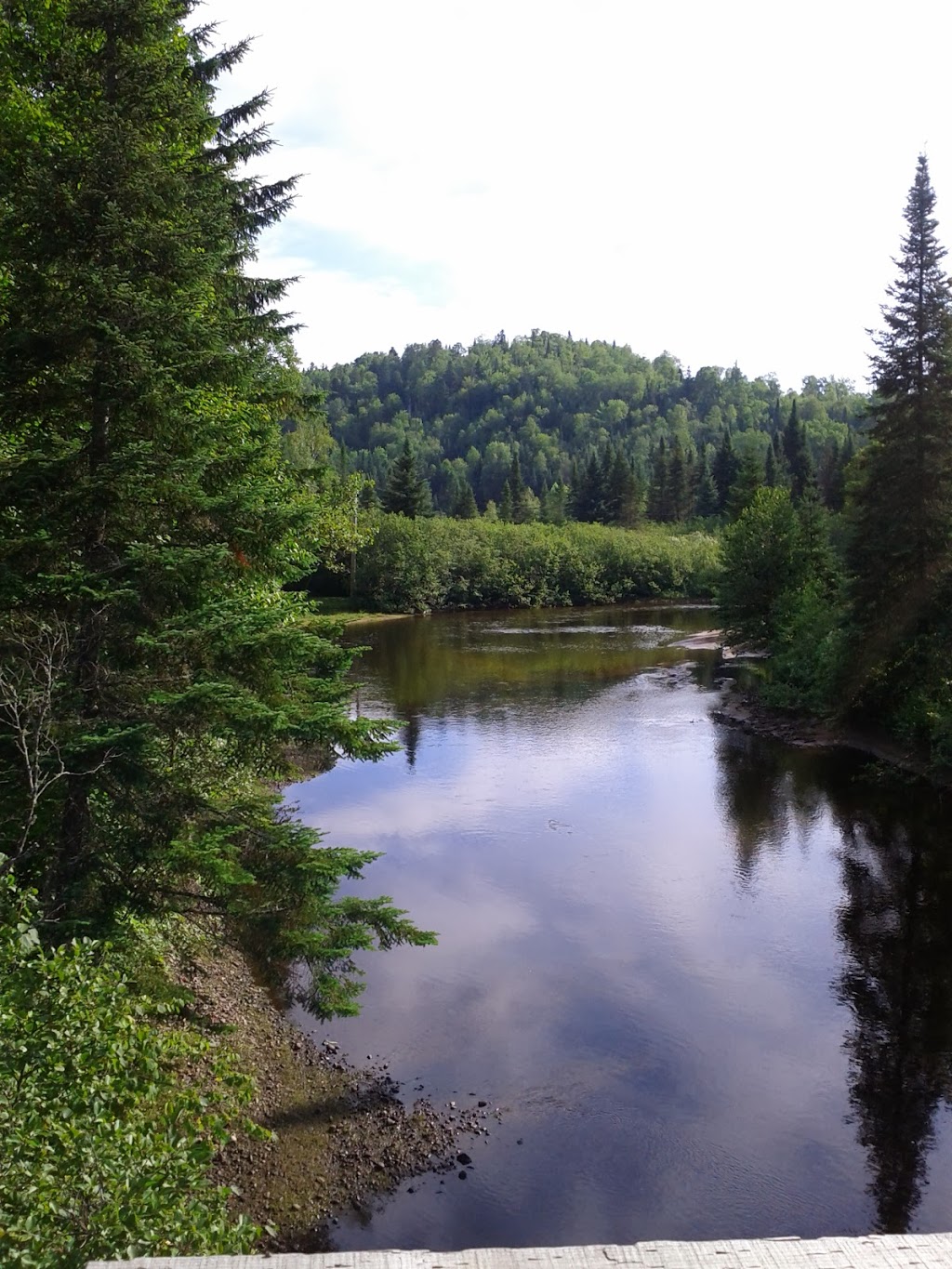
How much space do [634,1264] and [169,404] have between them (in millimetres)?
8866

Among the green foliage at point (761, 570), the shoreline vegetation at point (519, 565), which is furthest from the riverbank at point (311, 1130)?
the shoreline vegetation at point (519, 565)

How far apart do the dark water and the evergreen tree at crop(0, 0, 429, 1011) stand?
425 centimetres

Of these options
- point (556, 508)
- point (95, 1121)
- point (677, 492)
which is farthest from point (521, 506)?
point (95, 1121)

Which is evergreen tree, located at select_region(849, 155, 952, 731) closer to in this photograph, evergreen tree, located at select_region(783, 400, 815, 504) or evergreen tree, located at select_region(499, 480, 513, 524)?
evergreen tree, located at select_region(783, 400, 815, 504)

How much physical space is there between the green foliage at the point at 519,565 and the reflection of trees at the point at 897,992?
5256 cm

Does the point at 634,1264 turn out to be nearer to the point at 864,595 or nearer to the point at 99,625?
the point at 99,625

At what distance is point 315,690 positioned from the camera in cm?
1077

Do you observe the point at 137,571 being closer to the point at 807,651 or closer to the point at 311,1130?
the point at 311,1130

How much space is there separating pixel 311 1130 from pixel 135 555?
293 inches

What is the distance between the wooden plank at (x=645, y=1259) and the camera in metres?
3.52

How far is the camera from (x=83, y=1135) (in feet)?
16.4

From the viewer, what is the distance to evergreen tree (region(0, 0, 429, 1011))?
9375mm

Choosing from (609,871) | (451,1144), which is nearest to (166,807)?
(451,1144)

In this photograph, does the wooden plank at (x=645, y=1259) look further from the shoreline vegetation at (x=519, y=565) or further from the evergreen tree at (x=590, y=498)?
the evergreen tree at (x=590, y=498)
